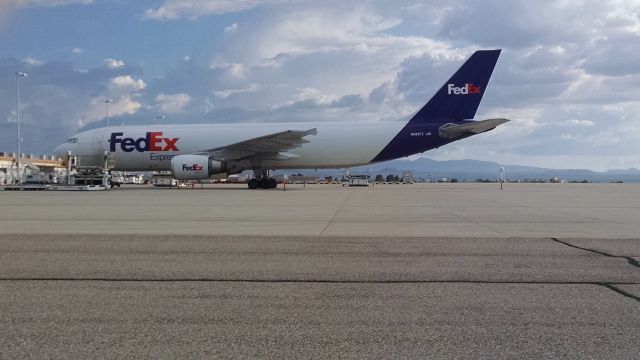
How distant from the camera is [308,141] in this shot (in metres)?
32.2

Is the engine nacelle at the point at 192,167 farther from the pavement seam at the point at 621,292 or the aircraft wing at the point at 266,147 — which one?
the pavement seam at the point at 621,292

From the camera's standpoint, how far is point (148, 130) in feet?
111

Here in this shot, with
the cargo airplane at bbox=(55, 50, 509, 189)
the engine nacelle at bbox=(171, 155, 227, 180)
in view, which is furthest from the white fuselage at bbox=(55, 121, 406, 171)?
the engine nacelle at bbox=(171, 155, 227, 180)

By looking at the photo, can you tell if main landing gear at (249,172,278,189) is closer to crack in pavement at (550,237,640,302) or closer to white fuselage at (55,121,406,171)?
white fuselage at (55,121,406,171)

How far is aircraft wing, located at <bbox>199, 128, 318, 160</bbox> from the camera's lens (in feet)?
98.5

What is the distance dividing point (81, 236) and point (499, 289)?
7.12m

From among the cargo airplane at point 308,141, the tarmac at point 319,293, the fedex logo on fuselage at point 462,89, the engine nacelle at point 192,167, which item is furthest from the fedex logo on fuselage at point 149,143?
the tarmac at point 319,293

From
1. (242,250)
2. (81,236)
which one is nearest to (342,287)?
(242,250)

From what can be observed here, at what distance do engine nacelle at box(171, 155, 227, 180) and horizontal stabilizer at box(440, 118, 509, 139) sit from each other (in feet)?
40.9

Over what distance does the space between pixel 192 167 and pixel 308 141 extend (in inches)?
251

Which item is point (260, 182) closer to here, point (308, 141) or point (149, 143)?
point (308, 141)

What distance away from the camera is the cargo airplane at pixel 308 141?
103 feet

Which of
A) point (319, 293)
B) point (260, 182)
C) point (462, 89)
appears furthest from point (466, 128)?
point (319, 293)

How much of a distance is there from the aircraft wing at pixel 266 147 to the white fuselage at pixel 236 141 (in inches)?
20.7
